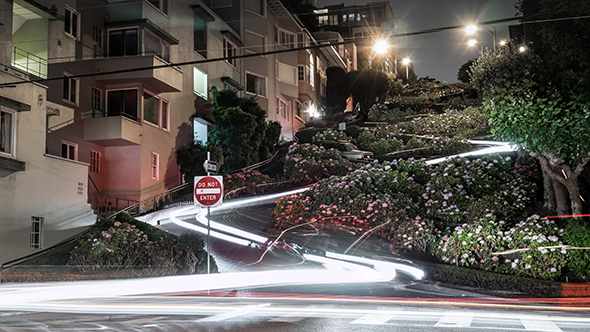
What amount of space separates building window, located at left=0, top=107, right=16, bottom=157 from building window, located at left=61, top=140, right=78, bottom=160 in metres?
5.08

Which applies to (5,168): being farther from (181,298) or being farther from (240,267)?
(181,298)

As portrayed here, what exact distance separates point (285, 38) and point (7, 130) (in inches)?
1158

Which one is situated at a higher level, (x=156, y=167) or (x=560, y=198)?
(x=156, y=167)

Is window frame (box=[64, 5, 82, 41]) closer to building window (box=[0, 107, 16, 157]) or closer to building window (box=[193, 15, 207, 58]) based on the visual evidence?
building window (box=[0, 107, 16, 157])

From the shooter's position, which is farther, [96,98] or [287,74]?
[287,74]

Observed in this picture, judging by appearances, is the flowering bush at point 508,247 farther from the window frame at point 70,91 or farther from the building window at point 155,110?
the window frame at point 70,91

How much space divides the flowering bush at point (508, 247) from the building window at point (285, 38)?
30567mm

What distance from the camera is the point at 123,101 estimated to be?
2711 centimetres

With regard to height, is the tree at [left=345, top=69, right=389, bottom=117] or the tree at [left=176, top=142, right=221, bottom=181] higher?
the tree at [left=345, top=69, right=389, bottom=117]

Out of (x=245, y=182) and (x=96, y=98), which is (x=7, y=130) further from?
(x=245, y=182)

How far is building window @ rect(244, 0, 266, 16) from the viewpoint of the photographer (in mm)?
40150

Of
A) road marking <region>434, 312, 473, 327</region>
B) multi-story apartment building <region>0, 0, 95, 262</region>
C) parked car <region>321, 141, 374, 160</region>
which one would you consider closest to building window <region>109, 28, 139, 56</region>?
multi-story apartment building <region>0, 0, 95, 262</region>

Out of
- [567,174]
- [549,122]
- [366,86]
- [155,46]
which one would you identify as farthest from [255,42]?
[567,174]

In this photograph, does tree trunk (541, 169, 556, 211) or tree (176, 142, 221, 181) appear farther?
tree (176, 142, 221, 181)
